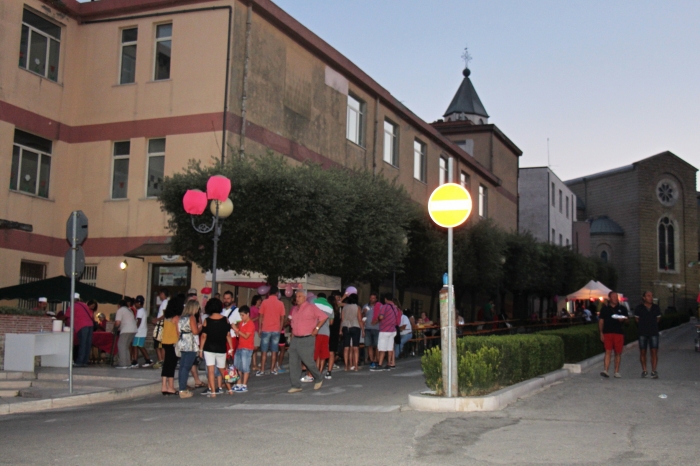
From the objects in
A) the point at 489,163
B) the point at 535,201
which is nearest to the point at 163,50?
the point at 489,163

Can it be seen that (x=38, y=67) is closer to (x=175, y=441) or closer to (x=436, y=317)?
(x=175, y=441)

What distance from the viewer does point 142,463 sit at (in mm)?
7070

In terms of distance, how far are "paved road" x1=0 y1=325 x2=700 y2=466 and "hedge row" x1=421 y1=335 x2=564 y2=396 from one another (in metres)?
0.52

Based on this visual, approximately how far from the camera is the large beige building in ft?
75.0

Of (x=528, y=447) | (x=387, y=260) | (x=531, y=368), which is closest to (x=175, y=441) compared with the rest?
(x=528, y=447)

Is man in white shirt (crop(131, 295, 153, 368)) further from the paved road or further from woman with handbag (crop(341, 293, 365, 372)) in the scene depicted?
the paved road

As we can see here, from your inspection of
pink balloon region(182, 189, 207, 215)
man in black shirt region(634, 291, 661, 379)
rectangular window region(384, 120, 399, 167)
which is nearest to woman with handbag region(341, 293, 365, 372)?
pink balloon region(182, 189, 207, 215)

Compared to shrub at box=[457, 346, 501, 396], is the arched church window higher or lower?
higher

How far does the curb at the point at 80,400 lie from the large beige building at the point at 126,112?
8871 mm

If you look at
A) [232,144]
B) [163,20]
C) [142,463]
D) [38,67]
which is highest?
[163,20]

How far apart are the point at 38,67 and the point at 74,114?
1.92m

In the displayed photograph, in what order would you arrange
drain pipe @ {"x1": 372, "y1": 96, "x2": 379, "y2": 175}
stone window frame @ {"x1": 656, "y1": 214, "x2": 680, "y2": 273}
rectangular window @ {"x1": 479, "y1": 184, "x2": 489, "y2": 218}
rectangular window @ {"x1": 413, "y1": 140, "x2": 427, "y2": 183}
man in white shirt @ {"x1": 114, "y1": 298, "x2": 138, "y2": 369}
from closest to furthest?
1. man in white shirt @ {"x1": 114, "y1": 298, "x2": 138, "y2": 369}
2. drain pipe @ {"x1": 372, "y1": 96, "x2": 379, "y2": 175}
3. rectangular window @ {"x1": 413, "y1": 140, "x2": 427, "y2": 183}
4. rectangular window @ {"x1": 479, "y1": 184, "x2": 489, "y2": 218}
5. stone window frame @ {"x1": 656, "y1": 214, "x2": 680, "y2": 273}

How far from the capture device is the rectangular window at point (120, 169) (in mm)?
24500

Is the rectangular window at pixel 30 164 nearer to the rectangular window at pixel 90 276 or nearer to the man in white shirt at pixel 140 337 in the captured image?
the rectangular window at pixel 90 276
